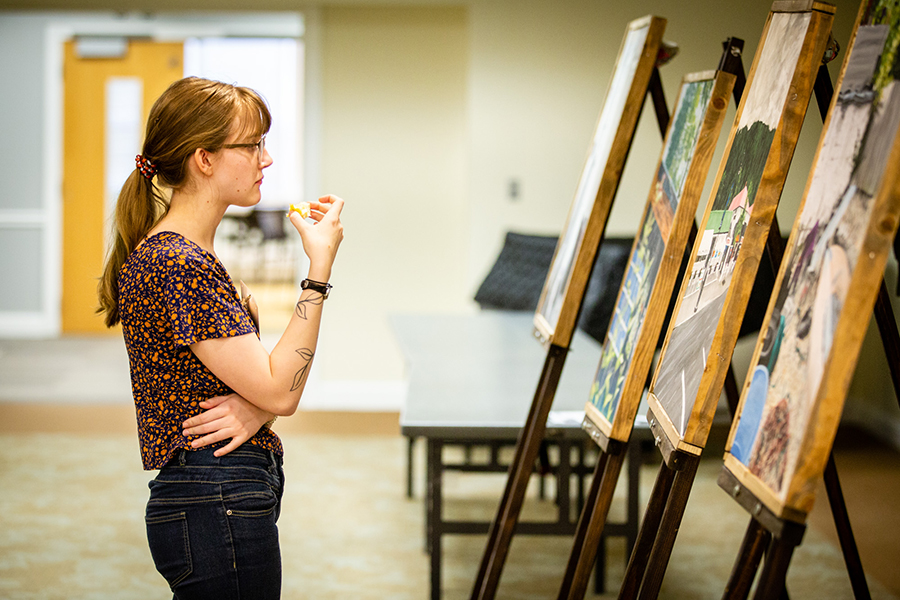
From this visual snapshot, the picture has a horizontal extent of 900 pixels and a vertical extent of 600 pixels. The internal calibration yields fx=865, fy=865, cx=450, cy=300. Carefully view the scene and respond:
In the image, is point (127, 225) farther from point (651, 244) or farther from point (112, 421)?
point (112, 421)

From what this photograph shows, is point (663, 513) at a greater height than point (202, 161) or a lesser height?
lesser

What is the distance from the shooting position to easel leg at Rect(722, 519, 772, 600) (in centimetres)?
108

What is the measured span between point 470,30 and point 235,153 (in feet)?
13.1

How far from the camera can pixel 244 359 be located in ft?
3.97

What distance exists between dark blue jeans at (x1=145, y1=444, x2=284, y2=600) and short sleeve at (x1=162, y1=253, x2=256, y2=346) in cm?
19

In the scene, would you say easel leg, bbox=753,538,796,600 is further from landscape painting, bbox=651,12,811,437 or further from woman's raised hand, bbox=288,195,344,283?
woman's raised hand, bbox=288,195,344,283

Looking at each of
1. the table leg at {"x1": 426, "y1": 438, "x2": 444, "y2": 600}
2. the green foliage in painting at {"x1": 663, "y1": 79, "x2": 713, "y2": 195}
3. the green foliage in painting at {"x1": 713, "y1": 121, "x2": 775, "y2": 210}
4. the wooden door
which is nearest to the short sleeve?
the green foliage in painting at {"x1": 713, "y1": 121, "x2": 775, "y2": 210}

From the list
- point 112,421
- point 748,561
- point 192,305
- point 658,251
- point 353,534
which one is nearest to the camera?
point 748,561

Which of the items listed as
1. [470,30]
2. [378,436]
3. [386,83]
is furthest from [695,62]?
[378,436]

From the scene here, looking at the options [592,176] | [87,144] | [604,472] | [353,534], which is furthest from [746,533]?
[87,144]

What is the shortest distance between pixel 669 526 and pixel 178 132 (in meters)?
0.94

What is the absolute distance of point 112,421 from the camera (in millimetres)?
4629

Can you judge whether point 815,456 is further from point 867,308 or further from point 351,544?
point 351,544

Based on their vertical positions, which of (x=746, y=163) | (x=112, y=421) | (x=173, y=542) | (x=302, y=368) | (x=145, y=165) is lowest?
(x=112, y=421)
